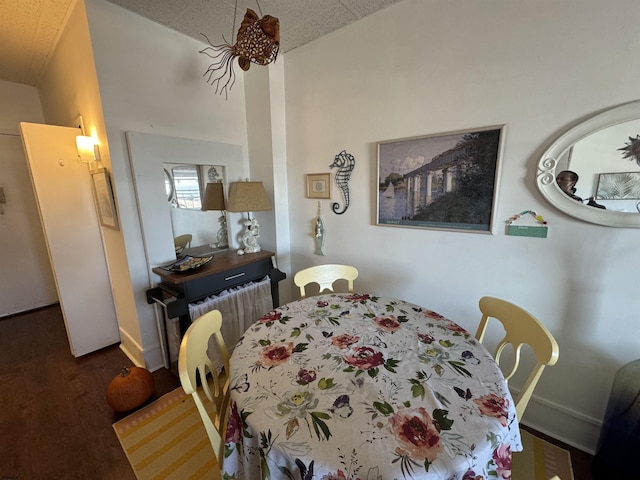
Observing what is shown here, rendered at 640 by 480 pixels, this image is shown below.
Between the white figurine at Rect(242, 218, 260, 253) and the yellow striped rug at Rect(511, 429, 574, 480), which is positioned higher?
the white figurine at Rect(242, 218, 260, 253)

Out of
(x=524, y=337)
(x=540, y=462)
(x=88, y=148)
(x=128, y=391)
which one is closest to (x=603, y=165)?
(x=524, y=337)

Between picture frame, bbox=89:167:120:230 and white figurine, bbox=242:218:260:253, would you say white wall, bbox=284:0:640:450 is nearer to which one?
white figurine, bbox=242:218:260:253

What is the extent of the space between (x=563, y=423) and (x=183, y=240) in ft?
9.42

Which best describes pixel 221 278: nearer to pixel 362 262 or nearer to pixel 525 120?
pixel 362 262

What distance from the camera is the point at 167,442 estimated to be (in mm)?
1534

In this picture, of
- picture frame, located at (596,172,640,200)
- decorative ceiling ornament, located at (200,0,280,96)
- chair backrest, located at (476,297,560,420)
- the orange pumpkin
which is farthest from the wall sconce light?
picture frame, located at (596,172,640,200)

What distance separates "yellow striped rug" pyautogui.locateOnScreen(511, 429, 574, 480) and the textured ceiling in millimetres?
2799

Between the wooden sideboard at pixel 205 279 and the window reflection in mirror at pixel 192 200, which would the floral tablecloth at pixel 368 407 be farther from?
the window reflection in mirror at pixel 192 200

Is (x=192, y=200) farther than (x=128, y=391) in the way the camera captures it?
Yes

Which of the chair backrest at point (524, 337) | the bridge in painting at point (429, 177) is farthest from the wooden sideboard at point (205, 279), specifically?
the chair backrest at point (524, 337)

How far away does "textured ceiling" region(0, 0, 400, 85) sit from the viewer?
66.2 inches

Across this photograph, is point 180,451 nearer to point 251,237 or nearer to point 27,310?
point 251,237

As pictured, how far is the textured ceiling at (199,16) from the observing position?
1683 millimetres

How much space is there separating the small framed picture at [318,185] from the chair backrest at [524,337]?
1.39m
